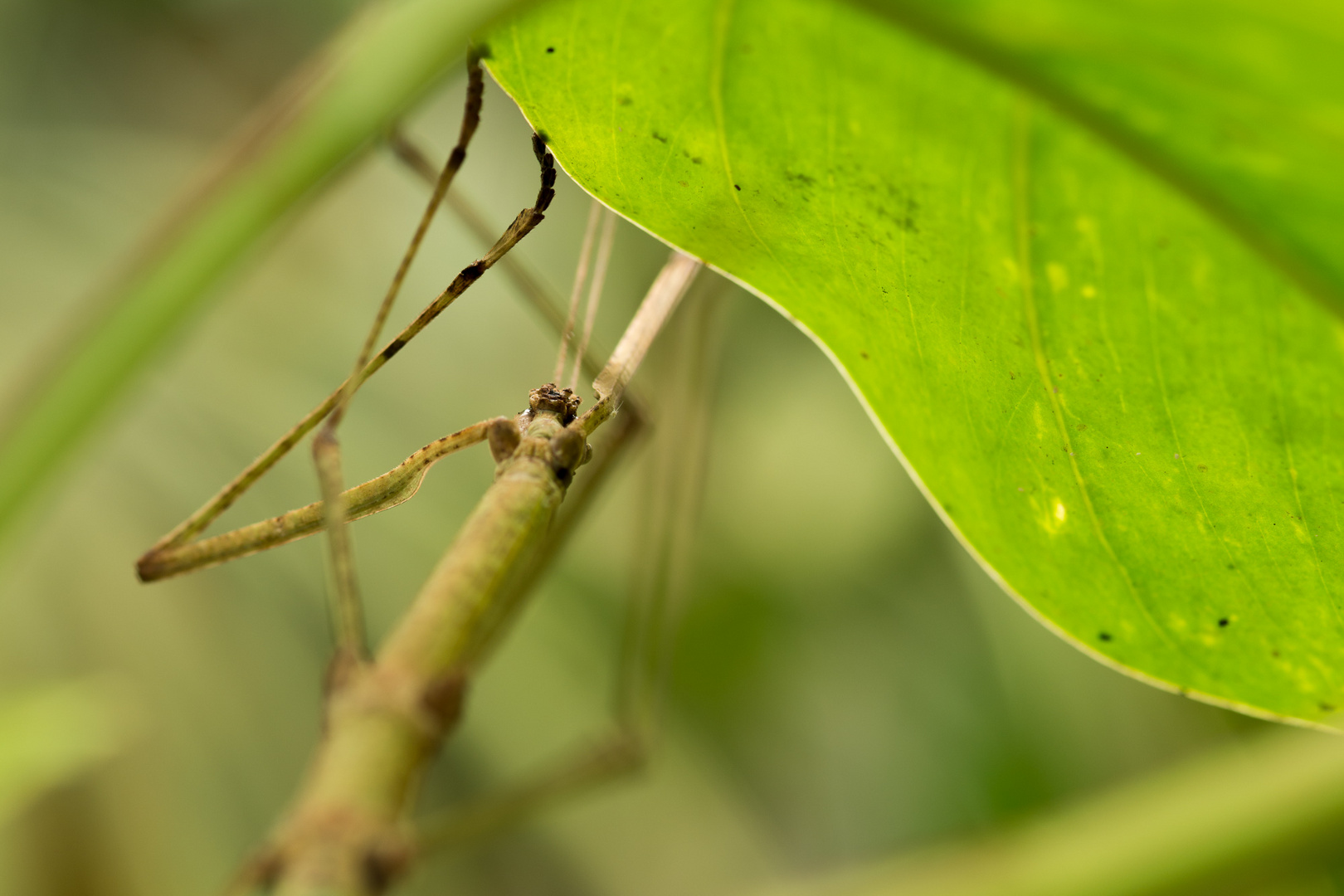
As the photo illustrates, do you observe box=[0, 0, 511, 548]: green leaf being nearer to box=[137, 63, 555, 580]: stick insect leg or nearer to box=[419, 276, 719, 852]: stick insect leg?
box=[137, 63, 555, 580]: stick insect leg

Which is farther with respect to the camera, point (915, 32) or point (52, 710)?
point (52, 710)

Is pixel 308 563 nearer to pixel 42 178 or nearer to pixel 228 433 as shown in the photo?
pixel 228 433

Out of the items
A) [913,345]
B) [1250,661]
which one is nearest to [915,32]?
[913,345]

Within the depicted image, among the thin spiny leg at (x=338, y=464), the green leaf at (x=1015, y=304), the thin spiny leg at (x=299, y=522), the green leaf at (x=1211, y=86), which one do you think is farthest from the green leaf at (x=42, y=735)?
the green leaf at (x=1211, y=86)

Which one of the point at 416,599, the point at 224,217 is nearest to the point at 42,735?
the point at 416,599

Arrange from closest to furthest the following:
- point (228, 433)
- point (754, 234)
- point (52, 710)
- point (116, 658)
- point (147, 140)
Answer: point (754, 234), point (52, 710), point (116, 658), point (228, 433), point (147, 140)

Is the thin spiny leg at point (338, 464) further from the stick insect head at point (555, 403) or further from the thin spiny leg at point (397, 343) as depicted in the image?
the stick insect head at point (555, 403)
